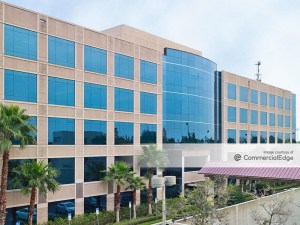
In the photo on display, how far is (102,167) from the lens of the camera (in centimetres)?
3984

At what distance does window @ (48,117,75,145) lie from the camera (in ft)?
114

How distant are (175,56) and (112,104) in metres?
14.0

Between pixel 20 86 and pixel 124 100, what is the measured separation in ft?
43.6

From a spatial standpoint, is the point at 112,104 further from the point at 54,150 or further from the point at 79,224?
the point at 79,224

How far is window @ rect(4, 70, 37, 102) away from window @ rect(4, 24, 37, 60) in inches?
68.6

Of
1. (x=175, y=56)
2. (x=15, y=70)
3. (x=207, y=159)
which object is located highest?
(x=175, y=56)

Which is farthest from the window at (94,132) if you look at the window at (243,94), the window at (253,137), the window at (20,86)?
the window at (253,137)

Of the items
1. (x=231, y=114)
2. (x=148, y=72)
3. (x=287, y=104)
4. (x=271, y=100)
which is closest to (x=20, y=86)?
(x=148, y=72)

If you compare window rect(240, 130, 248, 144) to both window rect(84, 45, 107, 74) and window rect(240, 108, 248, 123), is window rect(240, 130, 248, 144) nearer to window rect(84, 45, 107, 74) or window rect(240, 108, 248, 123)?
window rect(240, 108, 248, 123)

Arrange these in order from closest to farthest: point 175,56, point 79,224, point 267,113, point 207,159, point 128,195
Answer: point 79,224 → point 128,195 → point 175,56 → point 207,159 → point 267,113

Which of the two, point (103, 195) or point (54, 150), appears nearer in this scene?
point (54, 150)

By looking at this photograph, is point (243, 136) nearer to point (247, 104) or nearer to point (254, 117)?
point (254, 117)

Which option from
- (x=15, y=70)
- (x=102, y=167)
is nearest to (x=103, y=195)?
(x=102, y=167)

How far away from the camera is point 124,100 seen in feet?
139
